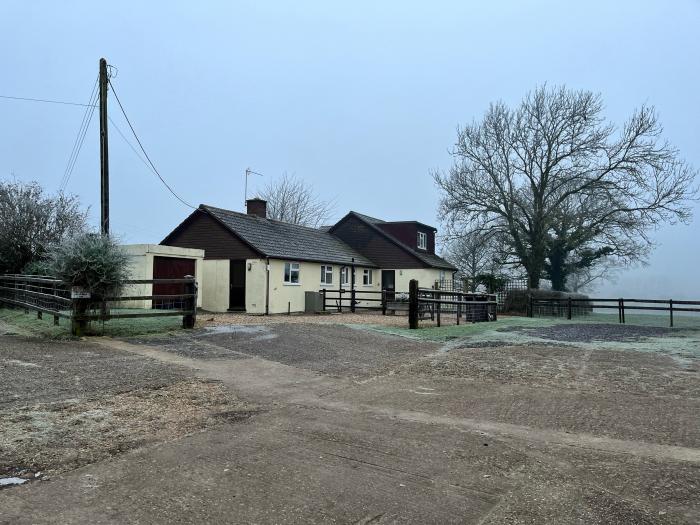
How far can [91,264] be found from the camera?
40.3 feet

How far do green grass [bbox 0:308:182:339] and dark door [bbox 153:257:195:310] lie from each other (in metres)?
6.13

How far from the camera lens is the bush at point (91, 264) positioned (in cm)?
1221

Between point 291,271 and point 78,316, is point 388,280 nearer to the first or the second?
point 291,271

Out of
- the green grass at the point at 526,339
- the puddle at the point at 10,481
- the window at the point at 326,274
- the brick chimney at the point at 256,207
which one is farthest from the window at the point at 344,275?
the puddle at the point at 10,481

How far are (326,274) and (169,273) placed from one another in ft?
29.1

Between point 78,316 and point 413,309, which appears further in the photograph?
point 413,309

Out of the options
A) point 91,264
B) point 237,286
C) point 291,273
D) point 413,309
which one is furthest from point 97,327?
point 291,273

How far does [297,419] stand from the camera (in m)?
6.00

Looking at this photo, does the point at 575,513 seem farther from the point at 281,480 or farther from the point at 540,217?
the point at 540,217

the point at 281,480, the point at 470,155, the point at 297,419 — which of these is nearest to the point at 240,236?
the point at 470,155

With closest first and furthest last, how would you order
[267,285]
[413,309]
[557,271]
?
[413,309]
[267,285]
[557,271]

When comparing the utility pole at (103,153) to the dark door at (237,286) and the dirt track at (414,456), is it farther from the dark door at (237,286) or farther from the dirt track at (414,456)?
the dark door at (237,286)

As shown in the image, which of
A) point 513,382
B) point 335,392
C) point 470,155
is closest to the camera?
point 335,392

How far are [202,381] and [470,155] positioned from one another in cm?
2937
